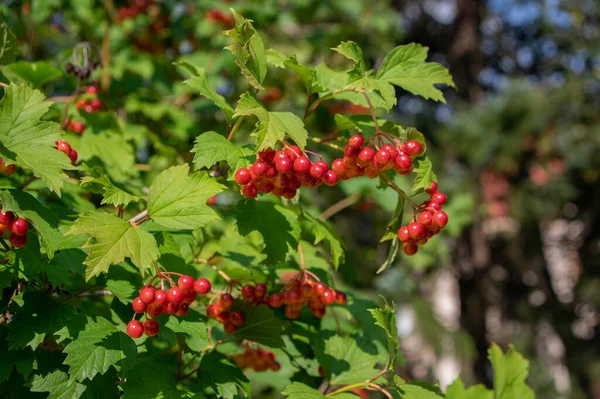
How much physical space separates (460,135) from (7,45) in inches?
220

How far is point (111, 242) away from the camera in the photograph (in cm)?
130

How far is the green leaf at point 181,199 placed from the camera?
4.63 feet

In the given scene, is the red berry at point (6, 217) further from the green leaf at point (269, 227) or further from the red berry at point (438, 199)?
the red berry at point (438, 199)

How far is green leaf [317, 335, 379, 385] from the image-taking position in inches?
68.5

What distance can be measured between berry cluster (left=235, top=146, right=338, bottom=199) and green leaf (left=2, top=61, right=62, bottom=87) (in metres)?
0.99

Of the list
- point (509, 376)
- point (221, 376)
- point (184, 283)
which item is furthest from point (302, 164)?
point (509, 376)

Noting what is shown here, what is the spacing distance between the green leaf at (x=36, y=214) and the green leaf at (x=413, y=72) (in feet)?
3.18

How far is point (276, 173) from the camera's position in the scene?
4.75ft

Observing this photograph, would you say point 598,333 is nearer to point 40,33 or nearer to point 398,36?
point 398,36

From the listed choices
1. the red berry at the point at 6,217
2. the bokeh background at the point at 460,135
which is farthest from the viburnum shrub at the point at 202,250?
the bokeh background at the point at 460,135

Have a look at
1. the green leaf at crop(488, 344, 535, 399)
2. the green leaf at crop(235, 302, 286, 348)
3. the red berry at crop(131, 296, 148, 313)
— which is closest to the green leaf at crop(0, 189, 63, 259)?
the red berry at crop(131, 296, 148, 313)

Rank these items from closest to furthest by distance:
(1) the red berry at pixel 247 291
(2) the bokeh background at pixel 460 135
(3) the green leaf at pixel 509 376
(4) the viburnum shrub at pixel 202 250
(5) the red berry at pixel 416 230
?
(4) the viburnum shrub at pixel 202 250 < (5) the red berry at pixel 416 230 < (1) the red berry at pixel 247 291 < (3) the green leaf at pixel 509 376 < (2) the bokeh background at pixel 460 135

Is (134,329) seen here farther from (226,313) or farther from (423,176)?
(423,176)

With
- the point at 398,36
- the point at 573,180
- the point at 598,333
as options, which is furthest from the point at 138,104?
the point at 598,333
